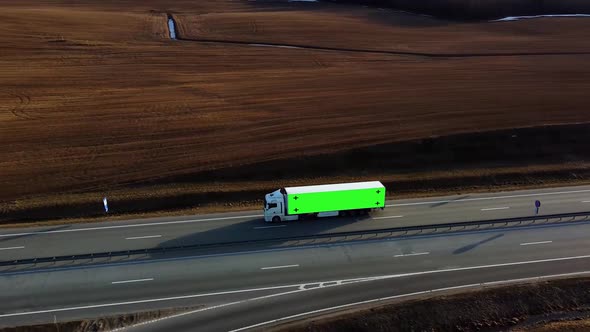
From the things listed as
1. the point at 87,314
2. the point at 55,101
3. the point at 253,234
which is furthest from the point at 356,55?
the point at 87,314

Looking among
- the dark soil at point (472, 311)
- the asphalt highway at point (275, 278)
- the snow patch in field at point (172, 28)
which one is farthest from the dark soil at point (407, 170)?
the snow patch in field at point (172, 28)

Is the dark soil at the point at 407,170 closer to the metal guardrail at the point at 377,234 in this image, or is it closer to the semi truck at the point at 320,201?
the semi truck at the point at 320,201

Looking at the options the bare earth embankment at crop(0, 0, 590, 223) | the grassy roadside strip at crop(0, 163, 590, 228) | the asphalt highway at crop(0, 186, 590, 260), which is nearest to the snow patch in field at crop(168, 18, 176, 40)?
the bare earth embankment at crop(0, 0, 590, 223)

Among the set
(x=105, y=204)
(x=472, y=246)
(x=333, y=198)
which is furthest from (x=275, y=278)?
(x=105, y=204)

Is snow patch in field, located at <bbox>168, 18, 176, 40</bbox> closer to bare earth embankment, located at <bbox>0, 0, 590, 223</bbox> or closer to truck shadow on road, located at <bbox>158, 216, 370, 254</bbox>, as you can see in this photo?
bare earth embankment, located at <bbox>0, 0, 590, 223</bbox>

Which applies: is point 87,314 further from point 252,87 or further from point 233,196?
point 252,87

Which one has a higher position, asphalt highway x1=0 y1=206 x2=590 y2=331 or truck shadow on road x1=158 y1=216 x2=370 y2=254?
truck shadow on road x1=158 y1=216 x2=370 y2=254
